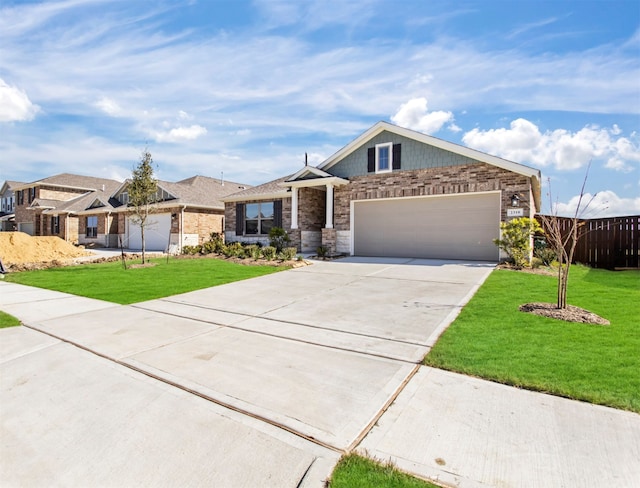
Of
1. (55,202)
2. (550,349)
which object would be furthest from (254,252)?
(55,202)

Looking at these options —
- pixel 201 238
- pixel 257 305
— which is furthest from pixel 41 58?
pixel 201 238

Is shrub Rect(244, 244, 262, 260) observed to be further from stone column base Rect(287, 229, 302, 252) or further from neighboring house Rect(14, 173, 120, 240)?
neighboring house Rect(14, 173, 120, 240)

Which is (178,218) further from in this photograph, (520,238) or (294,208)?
(520,238)

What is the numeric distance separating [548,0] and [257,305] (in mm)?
9152

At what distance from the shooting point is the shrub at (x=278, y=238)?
17047 mm

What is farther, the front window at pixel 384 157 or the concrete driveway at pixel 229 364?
the front window at pixel 384 157

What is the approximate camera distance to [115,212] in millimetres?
27859

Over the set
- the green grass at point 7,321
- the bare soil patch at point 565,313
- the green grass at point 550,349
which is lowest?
the green grass at point 7,321

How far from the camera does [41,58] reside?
30.1ft

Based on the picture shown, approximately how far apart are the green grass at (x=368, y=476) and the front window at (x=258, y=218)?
687 inches

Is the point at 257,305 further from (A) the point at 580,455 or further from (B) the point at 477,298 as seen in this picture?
(A) the point at 580,455

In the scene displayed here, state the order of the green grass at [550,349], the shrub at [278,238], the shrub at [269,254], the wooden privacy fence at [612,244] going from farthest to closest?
the shrub at [278,238], the shrub at [269,254], the wooden privacy fence at [612,244], the green grass at [550,349]

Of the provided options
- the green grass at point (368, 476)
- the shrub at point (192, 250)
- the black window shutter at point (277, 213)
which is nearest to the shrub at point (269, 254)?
the black window shutter at point (277, 213)

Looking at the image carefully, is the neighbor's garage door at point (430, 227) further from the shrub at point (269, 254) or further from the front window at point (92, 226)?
the front window at point (92, 226)
